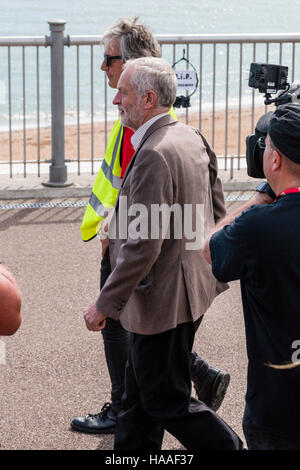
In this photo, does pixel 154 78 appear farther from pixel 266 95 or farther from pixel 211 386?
pixel 211 386

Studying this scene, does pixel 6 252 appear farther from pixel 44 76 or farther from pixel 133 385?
pixel 44 76

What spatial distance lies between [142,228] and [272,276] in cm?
90

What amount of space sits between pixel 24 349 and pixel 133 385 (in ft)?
5.46

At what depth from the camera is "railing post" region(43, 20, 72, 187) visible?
8.87 metres

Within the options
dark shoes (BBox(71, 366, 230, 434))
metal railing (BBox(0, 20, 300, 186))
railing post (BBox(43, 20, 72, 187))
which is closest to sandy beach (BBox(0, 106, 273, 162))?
metal railing (BBox(0, 20, 300, 186))

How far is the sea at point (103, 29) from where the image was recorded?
24.6 m

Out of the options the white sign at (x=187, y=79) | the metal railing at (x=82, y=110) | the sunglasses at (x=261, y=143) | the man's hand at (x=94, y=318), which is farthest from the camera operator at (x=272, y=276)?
the white sign at (x=187, y=79)

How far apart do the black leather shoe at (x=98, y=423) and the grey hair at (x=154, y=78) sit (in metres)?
1.60

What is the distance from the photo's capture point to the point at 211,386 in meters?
4.59

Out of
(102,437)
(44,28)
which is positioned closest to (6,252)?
(102,437)

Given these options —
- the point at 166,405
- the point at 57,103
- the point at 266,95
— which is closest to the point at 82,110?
the point at 57,103

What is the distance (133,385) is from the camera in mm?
4016

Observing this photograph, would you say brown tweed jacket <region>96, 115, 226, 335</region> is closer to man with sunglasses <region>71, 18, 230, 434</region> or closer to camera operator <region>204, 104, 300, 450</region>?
man with sunglasses <region>71, 18, 230, 434</region>

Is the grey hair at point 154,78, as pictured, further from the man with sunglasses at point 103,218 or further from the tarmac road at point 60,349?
the tarmac road at point 60,349
